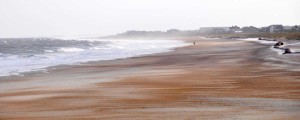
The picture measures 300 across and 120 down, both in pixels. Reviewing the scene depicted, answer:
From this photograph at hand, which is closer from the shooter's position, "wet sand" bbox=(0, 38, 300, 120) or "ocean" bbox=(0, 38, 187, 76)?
"wet sand" bbox=(0, 38, 300, 120)

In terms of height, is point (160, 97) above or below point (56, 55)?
above

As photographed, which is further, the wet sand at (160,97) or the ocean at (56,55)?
the ocean at (56,55)

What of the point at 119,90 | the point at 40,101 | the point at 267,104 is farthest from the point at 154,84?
the point at 267,104

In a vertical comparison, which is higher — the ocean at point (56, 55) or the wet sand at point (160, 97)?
the wet sand at point (160, 97)

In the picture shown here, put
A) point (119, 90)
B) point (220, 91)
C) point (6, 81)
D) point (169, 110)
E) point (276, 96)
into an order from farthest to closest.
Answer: point (6, 81)
point (119, 90)
point (220, 91)
point (276, 96)
point (169, 110)

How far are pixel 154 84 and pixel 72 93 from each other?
3.36 meters

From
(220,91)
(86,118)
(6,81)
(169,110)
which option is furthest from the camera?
(6,81)

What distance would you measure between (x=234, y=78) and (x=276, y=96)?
502cm

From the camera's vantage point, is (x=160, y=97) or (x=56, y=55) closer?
(x=160, y=97)

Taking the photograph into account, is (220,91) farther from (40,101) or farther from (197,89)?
(40,101)

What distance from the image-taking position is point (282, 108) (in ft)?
32.1

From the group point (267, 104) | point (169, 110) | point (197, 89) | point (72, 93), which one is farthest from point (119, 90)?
point (267, 104)

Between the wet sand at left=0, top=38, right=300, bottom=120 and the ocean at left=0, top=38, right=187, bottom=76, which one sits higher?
the wet sand at left=0, top=38, right=300, bottom=120

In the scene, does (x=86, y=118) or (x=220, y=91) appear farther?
(x=220, y=91)
